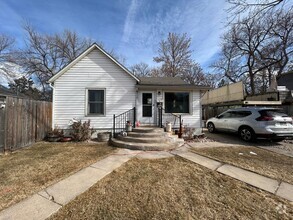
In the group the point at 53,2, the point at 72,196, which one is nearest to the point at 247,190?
the point at 72,196

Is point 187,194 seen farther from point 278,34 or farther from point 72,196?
point 278,34

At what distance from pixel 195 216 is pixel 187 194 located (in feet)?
2.21

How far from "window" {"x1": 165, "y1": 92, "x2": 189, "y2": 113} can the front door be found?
92 cm

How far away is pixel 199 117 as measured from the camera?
9930 mm

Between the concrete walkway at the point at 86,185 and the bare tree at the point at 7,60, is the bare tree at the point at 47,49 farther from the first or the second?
the concrete walkway at the point at 86,185

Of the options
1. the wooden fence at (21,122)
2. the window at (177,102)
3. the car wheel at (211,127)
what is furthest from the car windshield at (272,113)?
the wooden fence at (21,122)

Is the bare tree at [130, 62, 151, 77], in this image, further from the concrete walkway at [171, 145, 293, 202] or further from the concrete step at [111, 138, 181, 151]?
the concrete walkway at [171, 145, 293, 202]

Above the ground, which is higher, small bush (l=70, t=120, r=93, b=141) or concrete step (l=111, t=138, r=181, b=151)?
small bush (l=70, t=120, r=93, b=141)

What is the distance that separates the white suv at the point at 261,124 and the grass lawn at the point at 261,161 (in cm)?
136

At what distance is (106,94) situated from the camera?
952 centimetres

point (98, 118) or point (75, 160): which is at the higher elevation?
point (98, 118)

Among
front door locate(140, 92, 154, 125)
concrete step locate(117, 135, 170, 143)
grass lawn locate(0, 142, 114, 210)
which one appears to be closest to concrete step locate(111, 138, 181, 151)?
concrete step locate(117, 135, 170, 143)

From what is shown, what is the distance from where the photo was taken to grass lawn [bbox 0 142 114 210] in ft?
10.5

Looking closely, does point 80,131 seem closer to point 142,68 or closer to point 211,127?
point 211,127
